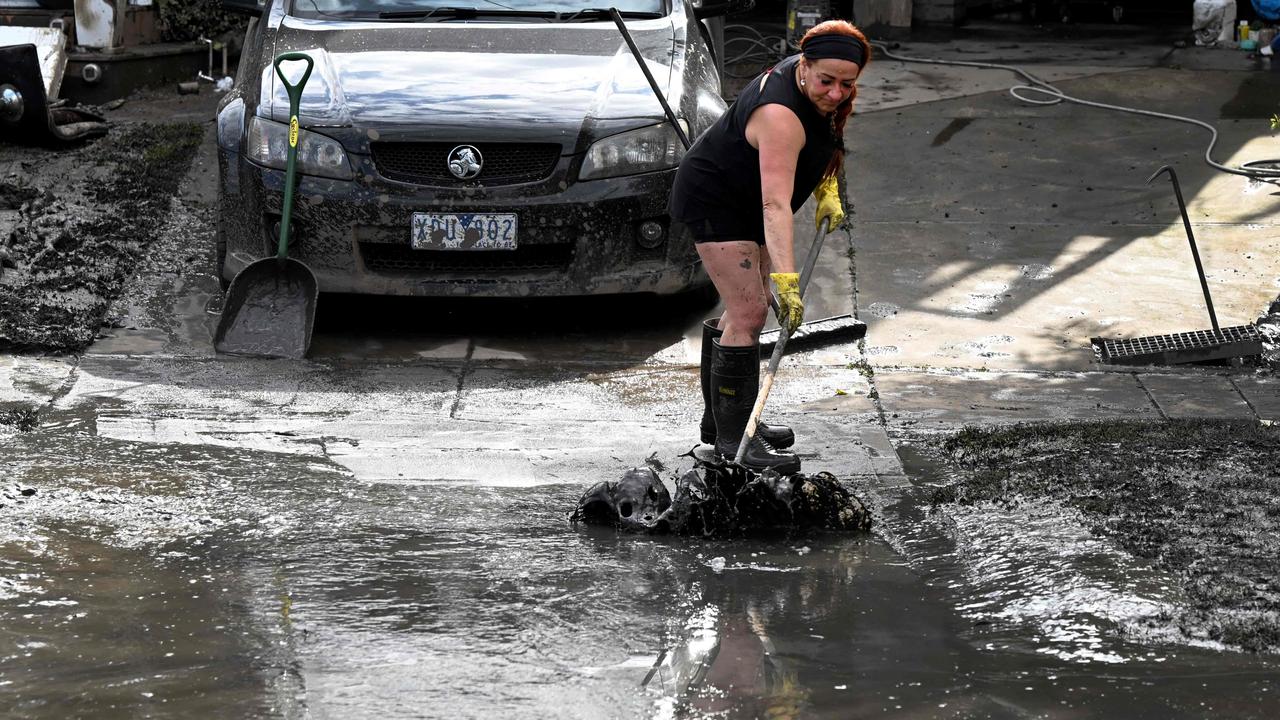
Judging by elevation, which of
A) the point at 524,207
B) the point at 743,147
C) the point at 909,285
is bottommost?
the point at 909,285

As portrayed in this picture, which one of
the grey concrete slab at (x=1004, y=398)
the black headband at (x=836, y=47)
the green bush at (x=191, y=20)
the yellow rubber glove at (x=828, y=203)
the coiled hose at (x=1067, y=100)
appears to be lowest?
the grey concrete slab at (x=1004, y=398)

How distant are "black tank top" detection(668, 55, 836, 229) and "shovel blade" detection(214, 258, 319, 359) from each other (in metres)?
2.12

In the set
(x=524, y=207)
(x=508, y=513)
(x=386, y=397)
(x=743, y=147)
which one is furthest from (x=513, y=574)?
(x=524, y=207)

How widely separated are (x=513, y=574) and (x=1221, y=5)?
31.8 feet

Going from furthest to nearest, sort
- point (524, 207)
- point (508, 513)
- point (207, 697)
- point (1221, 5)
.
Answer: point (1221, 5) < point (524, 207) < point (508, 513) < point (207, 697)

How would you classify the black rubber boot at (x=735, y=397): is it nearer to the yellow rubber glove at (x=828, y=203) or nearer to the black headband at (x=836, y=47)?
the yellow rubber glove at (x=828, y=203)

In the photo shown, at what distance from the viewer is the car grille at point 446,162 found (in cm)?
662

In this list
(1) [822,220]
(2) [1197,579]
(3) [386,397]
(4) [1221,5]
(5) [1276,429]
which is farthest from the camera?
(4) [1221,5]

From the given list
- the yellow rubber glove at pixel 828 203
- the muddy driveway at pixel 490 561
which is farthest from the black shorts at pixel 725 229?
the muddy driveway at pixel 490 561

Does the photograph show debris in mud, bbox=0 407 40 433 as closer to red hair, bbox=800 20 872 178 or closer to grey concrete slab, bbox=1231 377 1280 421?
red hair, bbox=800 20 872 178

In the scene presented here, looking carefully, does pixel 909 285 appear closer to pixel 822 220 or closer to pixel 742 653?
pixel 822 220

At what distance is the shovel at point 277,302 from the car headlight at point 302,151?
10 cm

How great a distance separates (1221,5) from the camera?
1186 centimetres

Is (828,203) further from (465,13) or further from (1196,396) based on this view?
(465,13)
